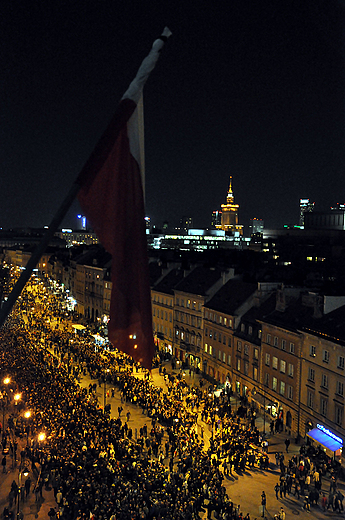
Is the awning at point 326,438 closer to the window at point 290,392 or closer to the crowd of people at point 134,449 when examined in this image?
the crowd of people at point 134,449

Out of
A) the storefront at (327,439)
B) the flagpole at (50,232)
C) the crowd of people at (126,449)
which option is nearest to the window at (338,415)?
the storefront at (327,439)

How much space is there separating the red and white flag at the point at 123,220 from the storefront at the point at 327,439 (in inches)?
1187

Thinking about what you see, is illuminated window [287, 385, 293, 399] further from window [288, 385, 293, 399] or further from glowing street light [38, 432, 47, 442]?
glowing street light [38, 432, 47, 442]

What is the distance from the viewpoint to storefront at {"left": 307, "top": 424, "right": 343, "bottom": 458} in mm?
35906

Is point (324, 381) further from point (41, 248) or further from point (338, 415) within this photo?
point (41, 248)

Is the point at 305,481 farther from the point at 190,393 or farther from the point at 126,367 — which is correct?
the point at 126,367

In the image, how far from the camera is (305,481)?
31.3 m

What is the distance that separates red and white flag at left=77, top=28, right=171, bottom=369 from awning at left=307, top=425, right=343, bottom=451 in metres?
30.2

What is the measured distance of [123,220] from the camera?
31.0 ft

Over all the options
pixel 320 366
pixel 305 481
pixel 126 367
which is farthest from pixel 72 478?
pixel 126 367

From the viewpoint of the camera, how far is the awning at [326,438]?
118ft

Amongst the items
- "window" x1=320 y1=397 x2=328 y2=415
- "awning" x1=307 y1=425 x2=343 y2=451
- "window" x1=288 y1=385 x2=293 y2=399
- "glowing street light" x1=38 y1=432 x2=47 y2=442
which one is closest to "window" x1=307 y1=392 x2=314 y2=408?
"window" x1=320 y1=397 x2=328 y2=415

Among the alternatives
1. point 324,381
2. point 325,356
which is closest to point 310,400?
point 324,381

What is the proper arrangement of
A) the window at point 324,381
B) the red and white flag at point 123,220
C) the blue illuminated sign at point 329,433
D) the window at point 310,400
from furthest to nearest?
1. the window at point 310,400
2. the window at point 324,381
3. the blue illuminated sign at point 329,433
4. the red and white flag at point 123,220
